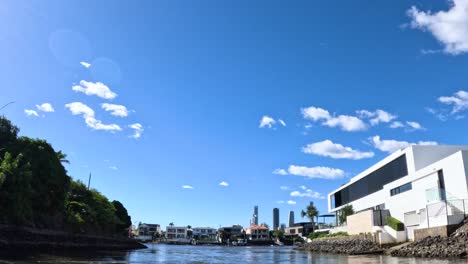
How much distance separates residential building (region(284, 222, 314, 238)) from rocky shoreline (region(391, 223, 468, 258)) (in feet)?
382

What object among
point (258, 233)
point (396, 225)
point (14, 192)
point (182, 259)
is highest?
point (14, 192)

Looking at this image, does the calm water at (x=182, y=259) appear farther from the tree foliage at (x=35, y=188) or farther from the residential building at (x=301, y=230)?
the residential building at (x=301, y=230)

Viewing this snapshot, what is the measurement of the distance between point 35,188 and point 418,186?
46.0 meters

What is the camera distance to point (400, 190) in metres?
57.4

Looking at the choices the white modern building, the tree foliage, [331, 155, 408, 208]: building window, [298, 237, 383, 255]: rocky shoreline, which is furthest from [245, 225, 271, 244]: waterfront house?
the tree foliage

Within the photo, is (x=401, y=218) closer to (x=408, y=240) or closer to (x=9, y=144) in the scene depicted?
(x=408, y=240)

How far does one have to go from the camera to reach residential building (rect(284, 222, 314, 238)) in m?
158

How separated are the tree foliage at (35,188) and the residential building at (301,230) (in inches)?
4028

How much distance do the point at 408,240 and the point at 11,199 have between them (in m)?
41.1

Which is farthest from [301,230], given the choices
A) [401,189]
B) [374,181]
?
[401,189]

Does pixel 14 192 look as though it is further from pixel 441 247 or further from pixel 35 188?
pixel 441 247

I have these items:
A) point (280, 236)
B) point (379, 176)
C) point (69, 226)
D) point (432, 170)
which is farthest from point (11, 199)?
point (280, 236)

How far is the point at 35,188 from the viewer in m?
47.0

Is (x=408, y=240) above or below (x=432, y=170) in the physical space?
below
